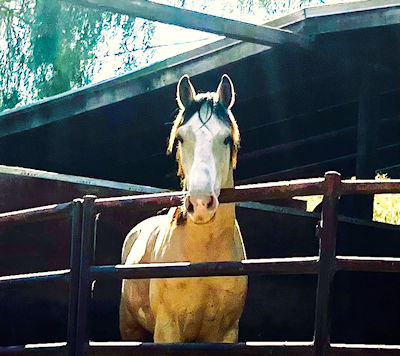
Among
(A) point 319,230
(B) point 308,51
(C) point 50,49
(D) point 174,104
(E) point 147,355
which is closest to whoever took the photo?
(A) point 319,230

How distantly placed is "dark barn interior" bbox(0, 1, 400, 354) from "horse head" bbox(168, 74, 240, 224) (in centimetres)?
149

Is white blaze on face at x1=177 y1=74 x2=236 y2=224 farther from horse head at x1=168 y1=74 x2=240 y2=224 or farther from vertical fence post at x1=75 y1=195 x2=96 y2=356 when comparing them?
vertical fence post at x1=75 y1=195 x2=96 y2=356

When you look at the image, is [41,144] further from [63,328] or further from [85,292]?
[85,292]

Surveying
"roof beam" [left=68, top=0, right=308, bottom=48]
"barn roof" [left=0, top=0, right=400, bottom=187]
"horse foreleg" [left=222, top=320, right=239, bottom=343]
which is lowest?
"horse foreleg" [left=222, top=320, right=239, bottom=343]

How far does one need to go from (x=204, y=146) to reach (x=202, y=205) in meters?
0.40

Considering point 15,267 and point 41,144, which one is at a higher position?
point 41,144

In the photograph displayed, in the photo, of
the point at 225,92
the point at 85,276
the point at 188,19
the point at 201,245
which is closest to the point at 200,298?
the point at 201,245

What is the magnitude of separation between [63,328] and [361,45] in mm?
3060

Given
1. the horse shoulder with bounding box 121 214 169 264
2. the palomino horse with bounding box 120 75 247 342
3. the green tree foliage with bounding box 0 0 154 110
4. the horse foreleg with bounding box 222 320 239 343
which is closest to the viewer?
the palomino horse with bounding box 120 75 247 342

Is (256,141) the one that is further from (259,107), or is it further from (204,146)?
(204,146)

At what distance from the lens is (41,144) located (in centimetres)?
809

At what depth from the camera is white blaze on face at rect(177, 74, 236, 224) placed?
3.48m

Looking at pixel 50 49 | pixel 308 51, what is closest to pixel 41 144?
pixel 308 51

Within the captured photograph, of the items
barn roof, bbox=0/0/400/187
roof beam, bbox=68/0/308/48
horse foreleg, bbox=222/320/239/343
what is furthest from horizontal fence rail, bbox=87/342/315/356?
barn roof, bbox=0/0/400/187
